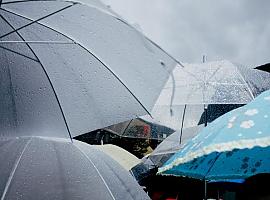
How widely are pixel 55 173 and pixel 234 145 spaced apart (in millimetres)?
2308

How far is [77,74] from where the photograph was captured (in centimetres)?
449

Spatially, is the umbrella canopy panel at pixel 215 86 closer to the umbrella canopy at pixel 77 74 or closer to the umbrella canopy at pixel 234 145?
the umbrella canopy at pixel 77 74

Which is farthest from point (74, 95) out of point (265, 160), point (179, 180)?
point (179, 180)

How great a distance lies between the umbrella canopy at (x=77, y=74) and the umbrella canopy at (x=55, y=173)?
0.55 ft

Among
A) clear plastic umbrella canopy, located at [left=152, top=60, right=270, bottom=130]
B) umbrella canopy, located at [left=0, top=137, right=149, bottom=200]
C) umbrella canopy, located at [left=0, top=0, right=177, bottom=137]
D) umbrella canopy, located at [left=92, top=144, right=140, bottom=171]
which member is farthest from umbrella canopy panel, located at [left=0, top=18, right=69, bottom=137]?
umbrella canopy, located at [left=92, top=144, right=140, bottom=171]

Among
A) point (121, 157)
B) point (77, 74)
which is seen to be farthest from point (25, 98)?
point (121, 157)

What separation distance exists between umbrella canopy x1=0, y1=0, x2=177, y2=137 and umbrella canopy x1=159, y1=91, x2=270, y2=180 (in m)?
1.21

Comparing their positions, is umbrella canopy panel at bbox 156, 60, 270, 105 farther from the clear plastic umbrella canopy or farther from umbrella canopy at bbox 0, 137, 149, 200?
umbrella canopy at bbox 0, 137, 149, 200

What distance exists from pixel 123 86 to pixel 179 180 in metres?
6.13

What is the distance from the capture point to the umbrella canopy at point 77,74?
14.6 ft

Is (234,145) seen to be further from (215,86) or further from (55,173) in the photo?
(215,86)

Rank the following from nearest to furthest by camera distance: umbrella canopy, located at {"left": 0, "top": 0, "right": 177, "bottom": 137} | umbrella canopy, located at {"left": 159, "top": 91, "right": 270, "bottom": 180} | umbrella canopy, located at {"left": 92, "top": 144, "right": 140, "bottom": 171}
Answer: umbrella canopy, located at {"left": 159, "top": 91, "right": 270, "bottom": 180} → umbrella canopy, located at {"left": 0, "top": 0, "right": 177, "bottom": 137} → umbrella canopy, located at {"left": 92, "top": 144, "right": 140, "bottom": 171}

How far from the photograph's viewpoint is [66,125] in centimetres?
449

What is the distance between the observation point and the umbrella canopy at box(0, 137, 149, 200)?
4168mm
